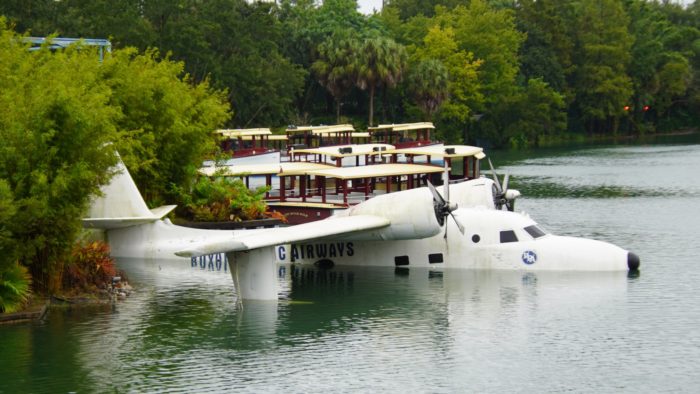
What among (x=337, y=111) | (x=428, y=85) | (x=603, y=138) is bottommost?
(x=603, y=138)

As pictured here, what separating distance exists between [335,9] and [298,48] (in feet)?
30.4

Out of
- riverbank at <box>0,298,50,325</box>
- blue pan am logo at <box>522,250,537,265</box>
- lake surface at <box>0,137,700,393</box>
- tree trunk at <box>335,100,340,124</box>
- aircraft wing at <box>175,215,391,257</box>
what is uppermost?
tree trunk at <box>335,100,340,124</box>

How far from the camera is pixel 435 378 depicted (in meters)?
27.7

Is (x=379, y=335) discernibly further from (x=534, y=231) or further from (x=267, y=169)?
(x=267, y=169)

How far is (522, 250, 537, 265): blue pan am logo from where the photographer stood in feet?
132

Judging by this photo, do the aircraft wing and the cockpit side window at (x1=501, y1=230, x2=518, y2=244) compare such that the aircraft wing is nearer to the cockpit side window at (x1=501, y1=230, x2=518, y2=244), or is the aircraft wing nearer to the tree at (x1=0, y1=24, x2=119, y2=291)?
the tree at (x1=0, y1=24, x2=119, y2=291)

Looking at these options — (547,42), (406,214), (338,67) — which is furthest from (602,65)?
(406,214)

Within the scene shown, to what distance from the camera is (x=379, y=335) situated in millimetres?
32625

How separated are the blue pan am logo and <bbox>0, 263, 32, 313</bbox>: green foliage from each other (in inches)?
693

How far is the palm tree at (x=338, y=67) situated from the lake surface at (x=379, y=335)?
7333 centimetres

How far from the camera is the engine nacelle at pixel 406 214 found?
3809 centimetres

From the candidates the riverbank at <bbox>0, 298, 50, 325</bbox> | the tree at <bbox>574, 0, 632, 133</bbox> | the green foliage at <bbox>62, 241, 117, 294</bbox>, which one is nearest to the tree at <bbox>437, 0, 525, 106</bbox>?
the tree at <bbox>574, 0, 632, 133</bbox>

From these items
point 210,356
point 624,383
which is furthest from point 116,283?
point 624,383

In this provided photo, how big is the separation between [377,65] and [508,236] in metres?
78.9
